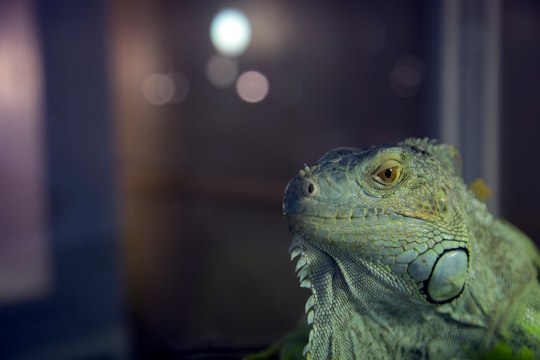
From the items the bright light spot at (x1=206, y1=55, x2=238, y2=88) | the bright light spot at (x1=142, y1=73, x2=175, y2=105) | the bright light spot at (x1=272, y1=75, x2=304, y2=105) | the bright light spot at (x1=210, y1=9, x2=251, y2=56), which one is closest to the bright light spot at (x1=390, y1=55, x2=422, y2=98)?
the bright light spot at (x1=272, y1=75, x2=304, y2=105)

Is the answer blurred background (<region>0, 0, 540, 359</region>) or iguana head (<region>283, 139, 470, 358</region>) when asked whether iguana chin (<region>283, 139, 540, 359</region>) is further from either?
blurred background (<region>0, 0, 540, 359</region>)

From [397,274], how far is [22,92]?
276cm

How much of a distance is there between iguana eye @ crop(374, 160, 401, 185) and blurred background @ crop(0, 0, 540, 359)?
135cm

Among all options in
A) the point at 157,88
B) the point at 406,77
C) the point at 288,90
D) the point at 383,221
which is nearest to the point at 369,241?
the point at 383,221

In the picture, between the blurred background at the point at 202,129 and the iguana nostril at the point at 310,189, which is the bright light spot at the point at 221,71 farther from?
the iguana nostril at the point at 310,189

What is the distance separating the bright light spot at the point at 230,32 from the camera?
360 cm

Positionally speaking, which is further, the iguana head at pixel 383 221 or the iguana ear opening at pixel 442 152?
the iguana ear opening at pixel 442 152

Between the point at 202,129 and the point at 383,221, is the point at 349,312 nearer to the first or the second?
the point at 383,221

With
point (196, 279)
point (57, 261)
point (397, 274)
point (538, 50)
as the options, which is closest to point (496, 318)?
point (397, 274)

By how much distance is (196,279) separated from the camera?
3.94 meters

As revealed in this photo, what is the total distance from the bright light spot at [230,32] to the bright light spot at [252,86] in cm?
18

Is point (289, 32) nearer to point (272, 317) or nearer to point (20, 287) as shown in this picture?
point (272, 317)

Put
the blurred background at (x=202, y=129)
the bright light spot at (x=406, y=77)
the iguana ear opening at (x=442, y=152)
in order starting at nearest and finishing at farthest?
the iguana ear opening at (x=442, y=152), the blurred background at (x=202, y=129), the bright light spot at (x=406, y=77)

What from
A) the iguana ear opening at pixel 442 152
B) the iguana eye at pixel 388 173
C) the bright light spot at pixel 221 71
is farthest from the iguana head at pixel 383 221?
the bright light spot at pixel 221 71
